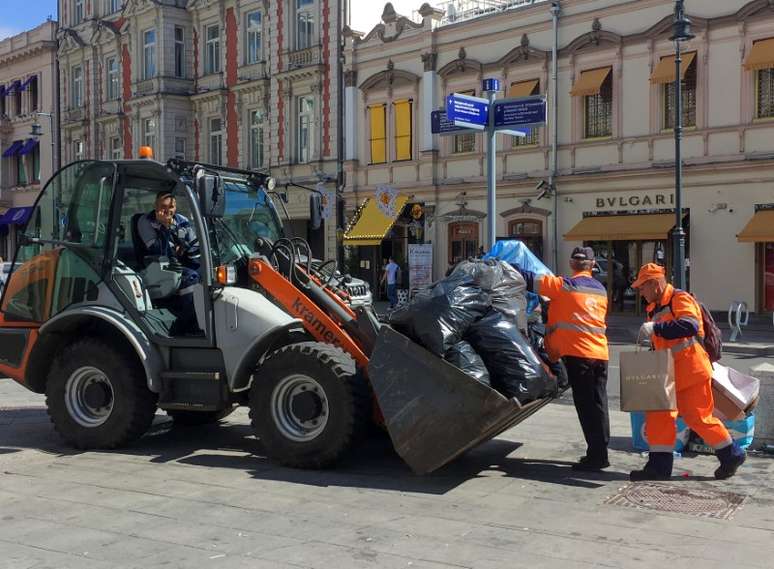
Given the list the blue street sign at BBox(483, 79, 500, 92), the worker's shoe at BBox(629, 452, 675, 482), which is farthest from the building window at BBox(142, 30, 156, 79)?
the worker's shoe at BBox(629, 452, 675, 482)

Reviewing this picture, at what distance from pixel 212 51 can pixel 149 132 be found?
4517 mm

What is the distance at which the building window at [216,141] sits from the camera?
35469 millimetres

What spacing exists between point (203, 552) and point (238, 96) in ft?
100

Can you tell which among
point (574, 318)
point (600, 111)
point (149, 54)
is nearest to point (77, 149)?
point (149, 54)

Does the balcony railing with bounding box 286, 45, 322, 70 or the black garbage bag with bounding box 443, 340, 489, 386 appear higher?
the balcony railing with bounding box 286, 45, 322, 70

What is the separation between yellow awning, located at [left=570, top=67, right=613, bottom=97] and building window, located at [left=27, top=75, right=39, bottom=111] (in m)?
30.2

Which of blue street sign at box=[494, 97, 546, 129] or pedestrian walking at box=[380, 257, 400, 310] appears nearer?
blue street sign at box=[494, 97, 546, 129]

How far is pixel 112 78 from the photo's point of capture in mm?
40094

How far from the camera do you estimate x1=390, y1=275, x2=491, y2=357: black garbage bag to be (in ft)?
21.3

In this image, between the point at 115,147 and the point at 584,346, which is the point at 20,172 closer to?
the point at 115,147

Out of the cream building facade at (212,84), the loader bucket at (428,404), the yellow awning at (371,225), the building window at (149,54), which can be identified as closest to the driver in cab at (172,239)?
the loader bucket at (428,404)

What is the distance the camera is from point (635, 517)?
576 centimetres

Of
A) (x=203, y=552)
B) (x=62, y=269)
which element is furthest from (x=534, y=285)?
(x=62, y=269)

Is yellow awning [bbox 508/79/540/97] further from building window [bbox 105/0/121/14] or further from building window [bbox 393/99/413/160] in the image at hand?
building window [bbox 105/0/121/14]
